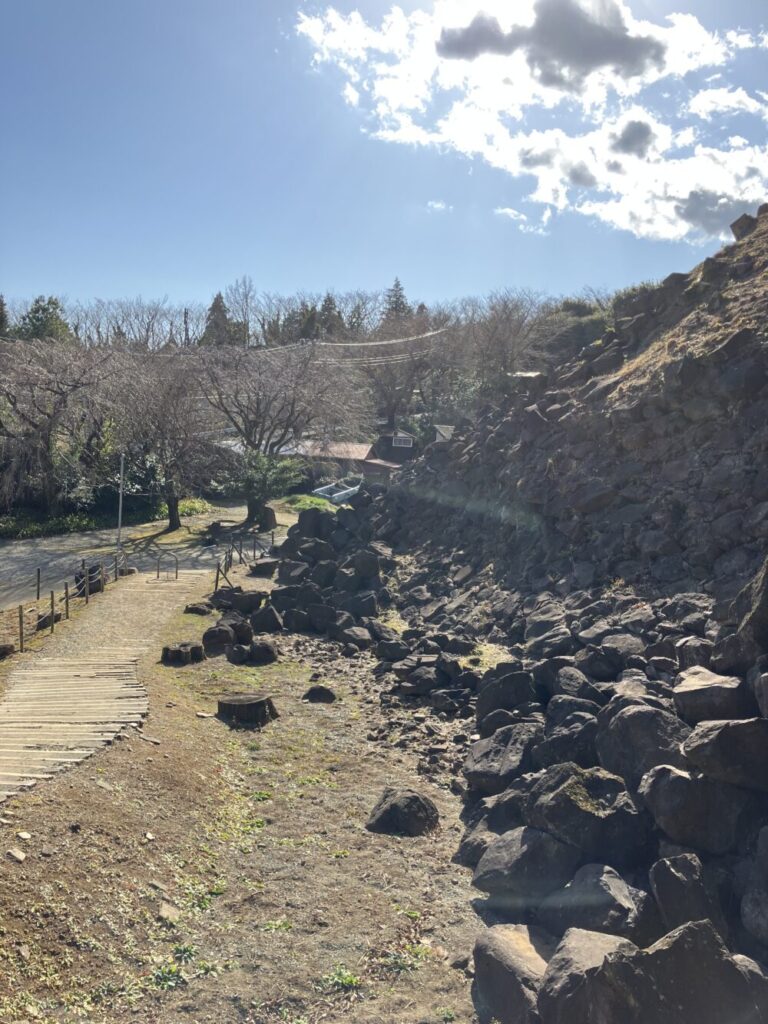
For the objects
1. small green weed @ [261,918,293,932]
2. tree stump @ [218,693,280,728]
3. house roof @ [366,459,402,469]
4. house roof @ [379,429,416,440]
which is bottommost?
small green weed @ [261,918,293,932]

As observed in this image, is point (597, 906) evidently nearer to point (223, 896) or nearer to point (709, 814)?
point (709, 814)

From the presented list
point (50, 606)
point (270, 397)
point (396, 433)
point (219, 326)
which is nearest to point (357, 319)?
point (219, 326)

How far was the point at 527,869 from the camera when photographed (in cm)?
921

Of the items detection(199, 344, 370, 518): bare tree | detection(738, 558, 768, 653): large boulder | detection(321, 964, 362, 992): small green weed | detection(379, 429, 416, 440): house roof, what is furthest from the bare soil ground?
detection(379, 429, 416, 440): house roof

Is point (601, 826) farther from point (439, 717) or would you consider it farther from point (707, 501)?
point (707, 501)

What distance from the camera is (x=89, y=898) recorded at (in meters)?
8.33

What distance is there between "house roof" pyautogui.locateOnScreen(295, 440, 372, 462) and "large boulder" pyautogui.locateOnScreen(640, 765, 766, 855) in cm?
3892

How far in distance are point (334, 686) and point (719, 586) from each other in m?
7.65

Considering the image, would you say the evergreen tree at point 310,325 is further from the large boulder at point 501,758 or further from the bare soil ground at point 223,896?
the bare soil ground at point 223,896

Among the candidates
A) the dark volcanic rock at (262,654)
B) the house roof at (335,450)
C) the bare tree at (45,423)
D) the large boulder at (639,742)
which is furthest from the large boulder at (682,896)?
the house roof at (335,450)

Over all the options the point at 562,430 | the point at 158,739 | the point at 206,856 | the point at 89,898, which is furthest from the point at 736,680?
the point at 562,430

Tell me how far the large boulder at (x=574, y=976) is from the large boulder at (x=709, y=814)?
1.69 meters

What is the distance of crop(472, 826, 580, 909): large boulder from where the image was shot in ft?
29.7

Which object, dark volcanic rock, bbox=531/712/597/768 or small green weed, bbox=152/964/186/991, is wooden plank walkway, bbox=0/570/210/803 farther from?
dark volcanic rock, bbox=531/712/597/768
